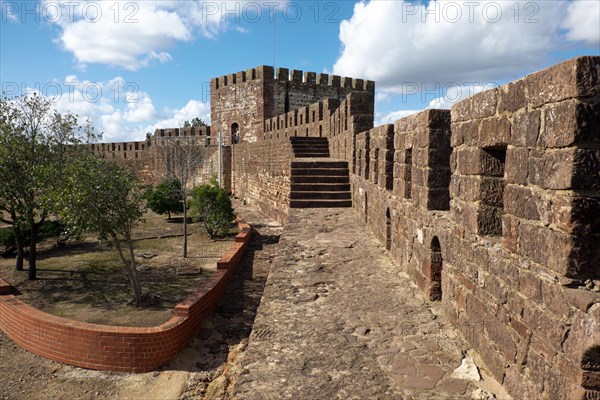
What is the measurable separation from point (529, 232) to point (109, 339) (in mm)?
7054

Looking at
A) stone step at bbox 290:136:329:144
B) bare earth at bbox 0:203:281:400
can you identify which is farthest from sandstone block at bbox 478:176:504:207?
stone step at bbox 290:136:329:144

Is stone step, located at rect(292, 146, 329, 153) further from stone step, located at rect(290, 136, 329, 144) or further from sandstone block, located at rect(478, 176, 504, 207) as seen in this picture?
sandstone block, located at rect(478, 176, 504, 207)

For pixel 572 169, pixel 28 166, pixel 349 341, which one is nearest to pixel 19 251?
pixel 28 166

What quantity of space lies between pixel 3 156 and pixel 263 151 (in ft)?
30.5

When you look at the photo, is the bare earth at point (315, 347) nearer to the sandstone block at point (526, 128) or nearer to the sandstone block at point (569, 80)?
the sandstone block at point (526, 128)

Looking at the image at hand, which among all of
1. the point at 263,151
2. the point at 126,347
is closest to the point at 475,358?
the point at 126,347

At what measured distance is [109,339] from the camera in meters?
7.43

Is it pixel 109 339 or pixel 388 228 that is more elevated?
pixel 388 228

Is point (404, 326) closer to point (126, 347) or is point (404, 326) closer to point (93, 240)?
point (126, 347)

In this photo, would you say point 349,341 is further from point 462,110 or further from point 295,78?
point 295,78

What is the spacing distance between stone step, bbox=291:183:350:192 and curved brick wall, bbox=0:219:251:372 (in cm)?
359

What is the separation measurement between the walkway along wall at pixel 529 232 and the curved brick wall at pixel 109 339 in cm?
507

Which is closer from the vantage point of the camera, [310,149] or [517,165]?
[517,165]

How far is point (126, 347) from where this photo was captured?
24.3 ft
